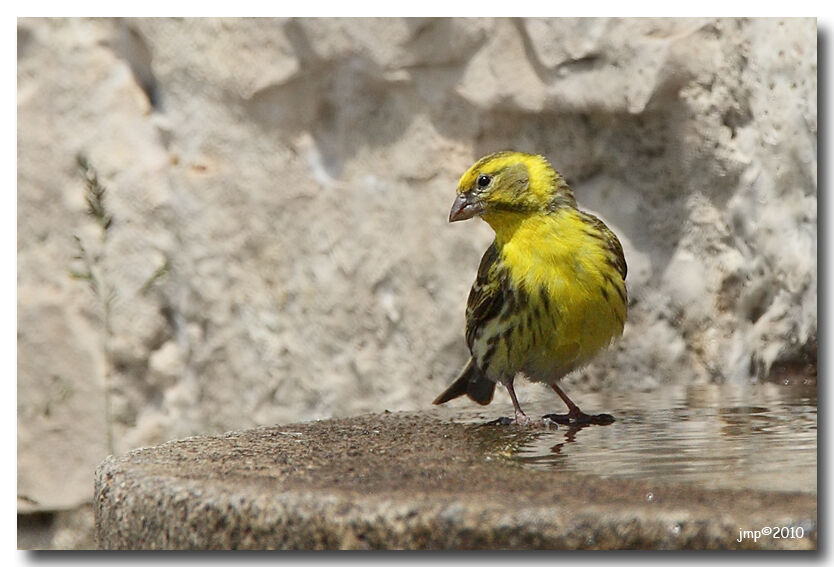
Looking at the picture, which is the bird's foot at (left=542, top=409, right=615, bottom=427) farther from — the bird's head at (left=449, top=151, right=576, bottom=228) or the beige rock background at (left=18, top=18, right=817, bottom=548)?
the beige rock background at (left=18, top=18, right=817, bottom=548)

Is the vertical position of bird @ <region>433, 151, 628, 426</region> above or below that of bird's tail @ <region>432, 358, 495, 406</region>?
above

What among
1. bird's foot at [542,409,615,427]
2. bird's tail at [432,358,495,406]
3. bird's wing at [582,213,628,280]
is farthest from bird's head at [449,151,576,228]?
bird's foot at [542,409,615,427]

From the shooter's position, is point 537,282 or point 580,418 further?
point 580,418

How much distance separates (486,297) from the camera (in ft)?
12.2

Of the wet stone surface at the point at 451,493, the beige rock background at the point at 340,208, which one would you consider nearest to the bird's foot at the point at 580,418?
the wet stone surface at the point at 451,493

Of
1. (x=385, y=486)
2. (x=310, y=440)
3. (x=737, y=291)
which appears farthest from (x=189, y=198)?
(x=385, y=486)

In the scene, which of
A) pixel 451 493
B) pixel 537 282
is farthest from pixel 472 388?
pixel 451 493

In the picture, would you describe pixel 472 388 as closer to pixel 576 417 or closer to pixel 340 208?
pixel 576 417

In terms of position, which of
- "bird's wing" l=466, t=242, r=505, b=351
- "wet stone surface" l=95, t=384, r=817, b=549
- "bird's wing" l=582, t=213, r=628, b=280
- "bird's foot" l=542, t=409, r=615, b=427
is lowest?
"bird's foot" l=542, t=409, r=615, b=427

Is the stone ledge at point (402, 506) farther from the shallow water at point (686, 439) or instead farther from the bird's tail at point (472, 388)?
the bird's tail at point (472, 388)

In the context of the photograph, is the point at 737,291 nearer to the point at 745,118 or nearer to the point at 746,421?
the point at 745,118

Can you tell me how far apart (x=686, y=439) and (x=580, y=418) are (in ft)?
1.81

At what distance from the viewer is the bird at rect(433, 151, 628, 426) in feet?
11.8

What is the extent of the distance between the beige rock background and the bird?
960mm
